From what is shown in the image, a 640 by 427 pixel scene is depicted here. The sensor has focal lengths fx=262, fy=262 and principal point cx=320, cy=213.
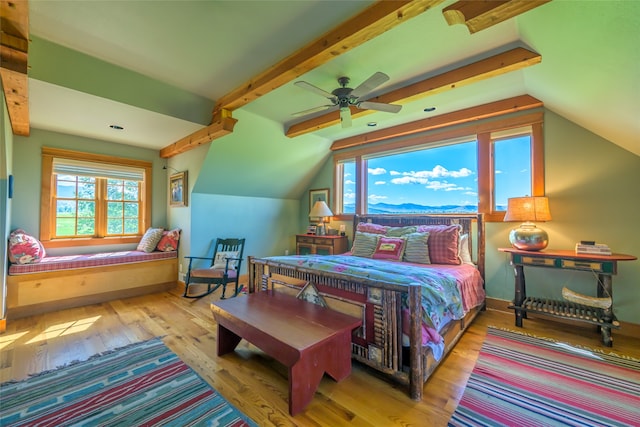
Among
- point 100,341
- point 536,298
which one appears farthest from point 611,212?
point 100,341

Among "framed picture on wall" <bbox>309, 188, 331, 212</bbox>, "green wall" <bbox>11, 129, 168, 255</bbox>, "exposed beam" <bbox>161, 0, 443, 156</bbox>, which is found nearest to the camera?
"exposed beam" <bbox>161, 0, 443, 156</bbox>

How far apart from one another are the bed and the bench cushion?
227cm

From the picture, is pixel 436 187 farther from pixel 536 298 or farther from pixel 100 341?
pixel 100 341

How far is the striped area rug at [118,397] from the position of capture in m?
1.55

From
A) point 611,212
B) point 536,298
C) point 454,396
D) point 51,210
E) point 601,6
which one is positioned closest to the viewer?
point 601,6

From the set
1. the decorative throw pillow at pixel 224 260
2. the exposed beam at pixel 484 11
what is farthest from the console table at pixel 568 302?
the decorative throw pillow at pixel 224 260

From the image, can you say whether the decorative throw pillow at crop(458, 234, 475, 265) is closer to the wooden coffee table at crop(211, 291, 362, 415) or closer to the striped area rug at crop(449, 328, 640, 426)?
the striped area rug at crop(449, 328, 640, 426)

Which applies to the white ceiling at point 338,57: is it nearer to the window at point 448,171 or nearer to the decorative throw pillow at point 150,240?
the window at point 448,171

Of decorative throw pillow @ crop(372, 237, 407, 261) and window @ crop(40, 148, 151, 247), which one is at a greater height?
window @ crop(40, 148, 151, 247)

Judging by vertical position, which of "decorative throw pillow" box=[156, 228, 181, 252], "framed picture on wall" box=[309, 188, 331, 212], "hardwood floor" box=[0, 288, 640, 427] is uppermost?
"framed picture on wall" box=[309, 188, 331, 212]

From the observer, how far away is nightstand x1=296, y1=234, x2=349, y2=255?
4.62 meters

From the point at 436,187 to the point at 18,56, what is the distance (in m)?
4.63

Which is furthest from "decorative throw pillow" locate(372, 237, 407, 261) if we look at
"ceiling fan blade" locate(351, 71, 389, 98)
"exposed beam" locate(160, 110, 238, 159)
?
"exposed beam" locate(160, 110, 238, 159)

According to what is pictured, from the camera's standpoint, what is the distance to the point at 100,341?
2.52 meters
